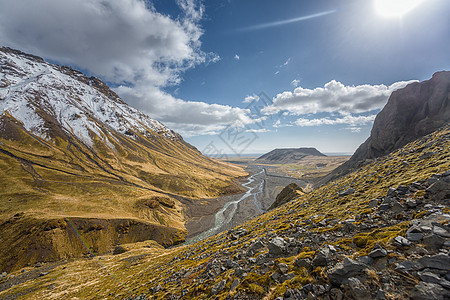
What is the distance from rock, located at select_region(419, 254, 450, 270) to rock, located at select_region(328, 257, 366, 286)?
5.87 ft

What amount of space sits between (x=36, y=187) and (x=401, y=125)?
188 meters

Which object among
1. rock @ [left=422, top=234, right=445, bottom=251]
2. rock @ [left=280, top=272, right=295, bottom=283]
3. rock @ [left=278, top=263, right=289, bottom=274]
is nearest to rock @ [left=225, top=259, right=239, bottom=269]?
rock @ [left=278, top=263, right=289, bottom=274]

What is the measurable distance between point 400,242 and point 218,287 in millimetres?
10400

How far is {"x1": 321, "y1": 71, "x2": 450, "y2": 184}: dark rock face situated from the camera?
49.8 m

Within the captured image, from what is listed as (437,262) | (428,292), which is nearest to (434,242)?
(437,262)

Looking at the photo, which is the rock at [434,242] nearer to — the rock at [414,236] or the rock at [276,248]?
the rock at [414,236]

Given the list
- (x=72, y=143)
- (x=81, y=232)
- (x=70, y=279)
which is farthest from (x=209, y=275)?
(x=72, y=143)

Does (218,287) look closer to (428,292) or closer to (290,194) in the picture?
(428,292)

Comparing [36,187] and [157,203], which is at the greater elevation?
[36,187]

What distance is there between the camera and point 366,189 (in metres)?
18.5

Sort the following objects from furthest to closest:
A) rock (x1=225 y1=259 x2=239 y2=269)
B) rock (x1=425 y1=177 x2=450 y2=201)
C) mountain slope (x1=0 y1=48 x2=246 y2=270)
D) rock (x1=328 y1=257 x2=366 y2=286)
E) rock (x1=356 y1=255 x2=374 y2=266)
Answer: mountain slope (x1=0 y1=48 x2=246 y2=270), rock (x1=225 y1=259 x2=239 y2=269), rock (x1=425 y1=177 x2=450 y2=201), rock (x1=356 y1=255 x2=374 y2=266), rock (x1=328 y1=257 x2=366 y2=286)

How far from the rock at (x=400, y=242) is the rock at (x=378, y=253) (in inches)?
28.3

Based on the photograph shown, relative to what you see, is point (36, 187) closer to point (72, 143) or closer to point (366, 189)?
point (72, 143)

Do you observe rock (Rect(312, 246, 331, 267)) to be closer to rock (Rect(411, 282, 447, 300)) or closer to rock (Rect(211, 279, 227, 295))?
rock (Rect(411, 282, 447, 300))
